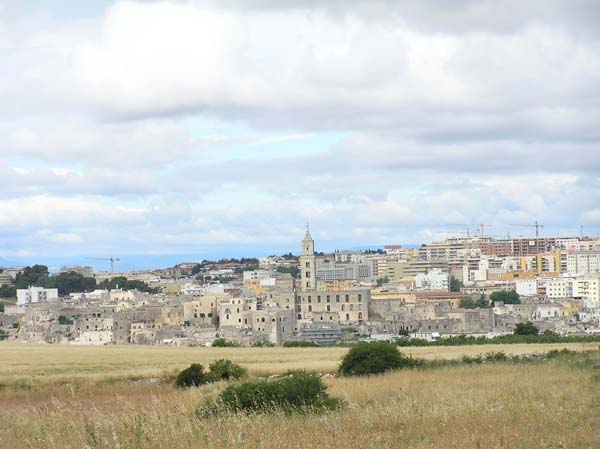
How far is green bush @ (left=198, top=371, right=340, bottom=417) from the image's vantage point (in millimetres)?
16858

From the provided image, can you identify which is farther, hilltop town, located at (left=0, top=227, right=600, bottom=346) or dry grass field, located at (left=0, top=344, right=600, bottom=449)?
hilltop town, located at (left=0, top=227, right=600, bottom=346)

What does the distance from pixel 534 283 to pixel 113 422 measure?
459 ft

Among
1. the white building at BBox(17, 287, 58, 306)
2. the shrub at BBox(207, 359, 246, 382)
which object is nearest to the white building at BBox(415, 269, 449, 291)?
the white building at BBox(17, 287, 58, 306)

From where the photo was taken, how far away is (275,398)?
17859mm

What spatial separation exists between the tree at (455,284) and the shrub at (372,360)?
13696 centimetres

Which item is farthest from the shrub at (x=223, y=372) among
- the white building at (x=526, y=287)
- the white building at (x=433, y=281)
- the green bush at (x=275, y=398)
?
the white building at (x=433, y=281)

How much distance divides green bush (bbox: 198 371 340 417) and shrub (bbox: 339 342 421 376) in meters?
8.43

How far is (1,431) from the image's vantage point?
559 inches

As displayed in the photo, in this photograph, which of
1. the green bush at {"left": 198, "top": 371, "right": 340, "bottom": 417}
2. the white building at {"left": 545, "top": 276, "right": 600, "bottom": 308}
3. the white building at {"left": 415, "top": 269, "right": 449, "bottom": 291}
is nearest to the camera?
the green bush at {"left": 198, "top": 371, "right": 340, "bottom": 417}

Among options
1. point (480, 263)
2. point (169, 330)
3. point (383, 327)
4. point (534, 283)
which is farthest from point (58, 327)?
point (480, 263)

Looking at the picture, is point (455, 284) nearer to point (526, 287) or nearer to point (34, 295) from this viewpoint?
point (526, 287)

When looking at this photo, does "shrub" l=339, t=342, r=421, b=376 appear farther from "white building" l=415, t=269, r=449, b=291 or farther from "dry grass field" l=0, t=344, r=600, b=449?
"white building" l=415, t=269, r=449, b=291

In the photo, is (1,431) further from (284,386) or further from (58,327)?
(58,327)

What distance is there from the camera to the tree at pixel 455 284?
16576cm
